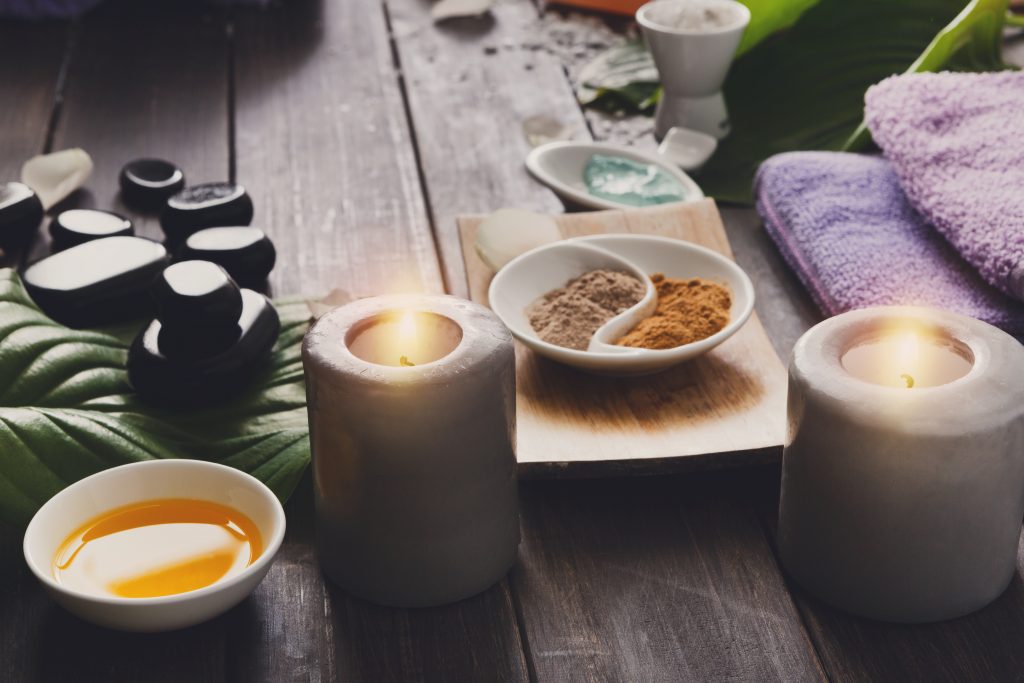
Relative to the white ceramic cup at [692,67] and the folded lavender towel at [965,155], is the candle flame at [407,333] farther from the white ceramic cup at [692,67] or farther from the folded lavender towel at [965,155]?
the white ceramic cup at [692,67]

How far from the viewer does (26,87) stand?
4.47ft

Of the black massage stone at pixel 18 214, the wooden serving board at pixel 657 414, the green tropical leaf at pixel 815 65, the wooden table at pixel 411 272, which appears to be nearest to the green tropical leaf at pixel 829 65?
the green tropical leaf at pixel 815 65

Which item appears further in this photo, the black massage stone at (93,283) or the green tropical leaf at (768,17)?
the green tropical leaf at (768,17)

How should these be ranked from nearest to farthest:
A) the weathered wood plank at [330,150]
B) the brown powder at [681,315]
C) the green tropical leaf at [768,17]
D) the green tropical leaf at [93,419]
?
the green tropical leaf at [93,419] → the brown powder at [681,315] → the weathered wood plank at [330,150] → the green tropical leaf at [768,17]

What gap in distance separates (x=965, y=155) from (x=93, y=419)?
68 centimetres

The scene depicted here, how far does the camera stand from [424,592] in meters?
0.62

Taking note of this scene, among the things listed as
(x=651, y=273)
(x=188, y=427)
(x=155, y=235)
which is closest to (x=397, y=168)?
(x=155, y=235)

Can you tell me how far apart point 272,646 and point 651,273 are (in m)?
0.43

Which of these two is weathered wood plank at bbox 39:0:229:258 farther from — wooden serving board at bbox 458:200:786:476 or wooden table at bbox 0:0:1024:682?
wooden serving board at bbox 458:200:786:476

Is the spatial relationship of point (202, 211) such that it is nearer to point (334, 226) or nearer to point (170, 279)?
point (334, 226)

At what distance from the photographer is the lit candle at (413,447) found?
57cm

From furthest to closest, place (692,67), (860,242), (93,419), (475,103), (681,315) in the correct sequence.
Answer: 1. (475,103)
2. (692,67)
3. (860,242)
4. (681,315)
5. (93,419)

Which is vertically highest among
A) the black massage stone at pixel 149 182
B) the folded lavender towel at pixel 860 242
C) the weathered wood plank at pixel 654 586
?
the folded lavender towel at pixel 860 242

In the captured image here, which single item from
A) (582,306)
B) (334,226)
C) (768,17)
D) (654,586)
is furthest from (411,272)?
(768,17)
